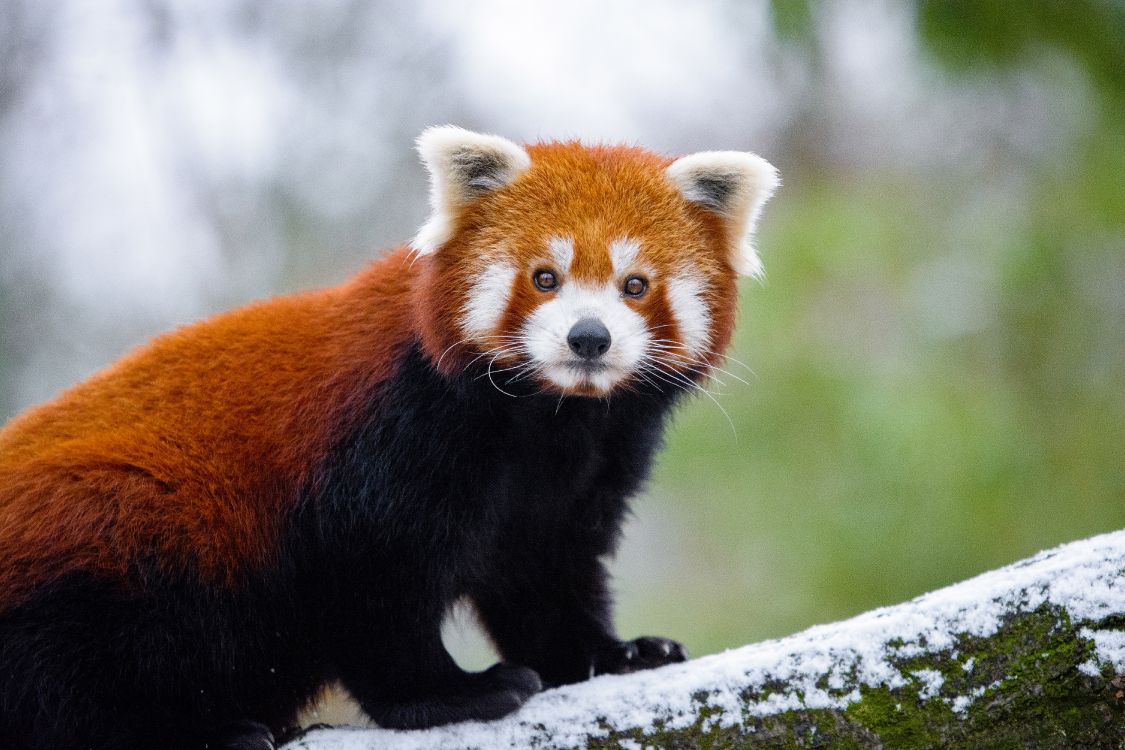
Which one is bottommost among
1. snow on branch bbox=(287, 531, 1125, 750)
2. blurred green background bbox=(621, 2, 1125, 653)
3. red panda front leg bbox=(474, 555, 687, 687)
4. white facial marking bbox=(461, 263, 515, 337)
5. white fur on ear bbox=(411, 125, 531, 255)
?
snow on branch bbox=(287, 531, 1125, 750)

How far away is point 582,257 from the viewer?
282 cm

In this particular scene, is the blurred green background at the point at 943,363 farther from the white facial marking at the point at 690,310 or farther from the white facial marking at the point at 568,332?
the white facial marking at the point at 568,332

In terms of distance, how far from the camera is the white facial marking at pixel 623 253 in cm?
285

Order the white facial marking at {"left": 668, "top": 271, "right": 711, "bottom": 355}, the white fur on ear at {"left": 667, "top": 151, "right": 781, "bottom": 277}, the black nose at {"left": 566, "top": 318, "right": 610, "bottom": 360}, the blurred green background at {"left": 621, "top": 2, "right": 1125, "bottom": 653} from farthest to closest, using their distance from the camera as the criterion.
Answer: the blurred green background at {"left": 621, "top": 2, "right": 1125, "bottom": 653}, the white fur on ear at {"left": 667, "top": 151, "right": 781, "bottom": 277}, the white facial marking at {"left": 668, "top": 271, "right": 711, "bottom": 355}, the black nose at {"left": 566, "top": 318, "right": 610, "bottom": 360}

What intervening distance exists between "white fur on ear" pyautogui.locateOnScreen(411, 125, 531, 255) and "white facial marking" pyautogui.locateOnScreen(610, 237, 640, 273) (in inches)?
14.2

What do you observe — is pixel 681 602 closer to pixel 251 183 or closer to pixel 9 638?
pixel 251 183

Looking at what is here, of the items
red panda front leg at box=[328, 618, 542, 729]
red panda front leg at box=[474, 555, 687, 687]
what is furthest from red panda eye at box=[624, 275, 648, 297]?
red panda front leg at box=[328, 618, 542, 729]

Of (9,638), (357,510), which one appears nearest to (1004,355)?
(357,510)

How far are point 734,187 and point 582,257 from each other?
557 mm

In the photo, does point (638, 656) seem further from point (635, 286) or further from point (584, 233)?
point (584, 233)

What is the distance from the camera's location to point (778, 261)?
240 inches

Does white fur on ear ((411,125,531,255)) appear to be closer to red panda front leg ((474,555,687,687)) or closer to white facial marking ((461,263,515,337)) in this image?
white facial marking ((461,263,515,337))

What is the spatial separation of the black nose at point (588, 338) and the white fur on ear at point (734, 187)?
0.60 m

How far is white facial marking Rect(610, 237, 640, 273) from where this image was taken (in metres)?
2.85
